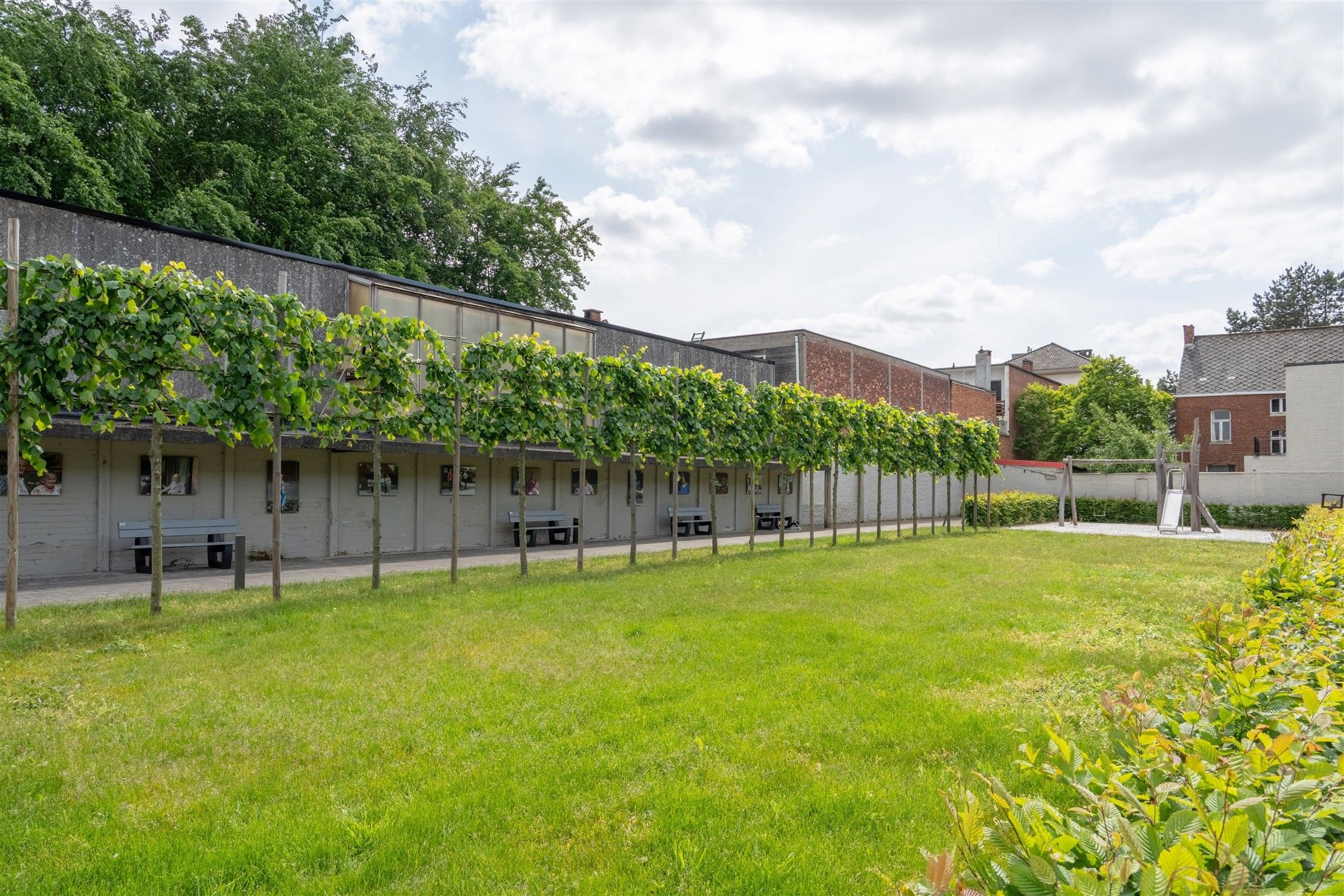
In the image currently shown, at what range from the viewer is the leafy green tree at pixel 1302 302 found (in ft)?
235

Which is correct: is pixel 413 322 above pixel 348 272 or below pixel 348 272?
below

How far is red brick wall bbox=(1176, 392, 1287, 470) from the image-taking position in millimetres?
47875

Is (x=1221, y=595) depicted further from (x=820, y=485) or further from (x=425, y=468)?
(x=820, y=485)

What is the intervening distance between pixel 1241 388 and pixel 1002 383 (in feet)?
48.7

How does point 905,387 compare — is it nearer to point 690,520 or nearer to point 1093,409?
point 1093,409

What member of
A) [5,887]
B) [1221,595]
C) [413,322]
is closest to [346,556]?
[413,322]

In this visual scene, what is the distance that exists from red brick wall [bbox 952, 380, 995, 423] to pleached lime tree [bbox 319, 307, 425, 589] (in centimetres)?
3946

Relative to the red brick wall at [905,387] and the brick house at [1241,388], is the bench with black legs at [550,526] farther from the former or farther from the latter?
the brick house at [1241,388]

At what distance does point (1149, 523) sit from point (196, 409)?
3737cm

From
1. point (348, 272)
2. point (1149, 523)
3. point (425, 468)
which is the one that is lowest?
point (1149, 523)

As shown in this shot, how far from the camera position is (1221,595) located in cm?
1260

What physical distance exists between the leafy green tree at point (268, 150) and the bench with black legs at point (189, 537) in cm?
1170

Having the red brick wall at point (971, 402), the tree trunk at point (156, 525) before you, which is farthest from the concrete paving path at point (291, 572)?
the red brick wall at point (971, 402)

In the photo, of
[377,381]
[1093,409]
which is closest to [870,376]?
[1093,409]
